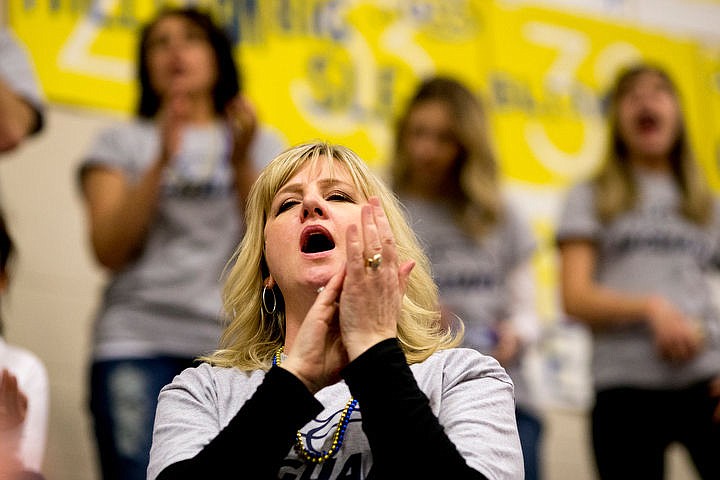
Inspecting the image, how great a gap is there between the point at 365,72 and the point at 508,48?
67 cm

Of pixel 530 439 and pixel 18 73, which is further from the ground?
pixel 18 73

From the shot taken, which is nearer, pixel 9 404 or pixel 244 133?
pixel 9 404

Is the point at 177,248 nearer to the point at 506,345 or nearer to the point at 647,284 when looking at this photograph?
the point at 506,345

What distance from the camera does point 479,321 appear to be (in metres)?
2.64

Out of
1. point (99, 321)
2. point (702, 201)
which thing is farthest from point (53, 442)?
point (702, 201)

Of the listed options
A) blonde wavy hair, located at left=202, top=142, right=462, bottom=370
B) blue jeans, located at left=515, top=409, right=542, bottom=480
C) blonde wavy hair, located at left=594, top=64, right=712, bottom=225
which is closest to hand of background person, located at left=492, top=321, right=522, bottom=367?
blue jeans, located at left=515, top=409, right=542, bottom=480

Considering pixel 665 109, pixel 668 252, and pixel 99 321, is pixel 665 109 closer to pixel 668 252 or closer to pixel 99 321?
pixel 668 252

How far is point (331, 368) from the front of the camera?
4.37 feet

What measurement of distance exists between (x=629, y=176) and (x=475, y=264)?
1.69 feet

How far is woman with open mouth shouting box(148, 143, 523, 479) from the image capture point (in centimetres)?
123

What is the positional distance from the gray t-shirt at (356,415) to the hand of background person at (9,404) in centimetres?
28

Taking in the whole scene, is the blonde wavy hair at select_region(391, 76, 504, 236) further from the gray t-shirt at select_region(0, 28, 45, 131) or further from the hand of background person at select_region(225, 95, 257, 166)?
the gray t-shirt at select_region(0, 28, 45, 131)

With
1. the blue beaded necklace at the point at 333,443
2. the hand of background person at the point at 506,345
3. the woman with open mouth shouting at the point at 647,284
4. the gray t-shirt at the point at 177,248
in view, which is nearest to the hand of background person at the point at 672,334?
the woman with open mouth shouting at the point at 647,284

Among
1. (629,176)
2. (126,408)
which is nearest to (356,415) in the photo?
(126,408)
